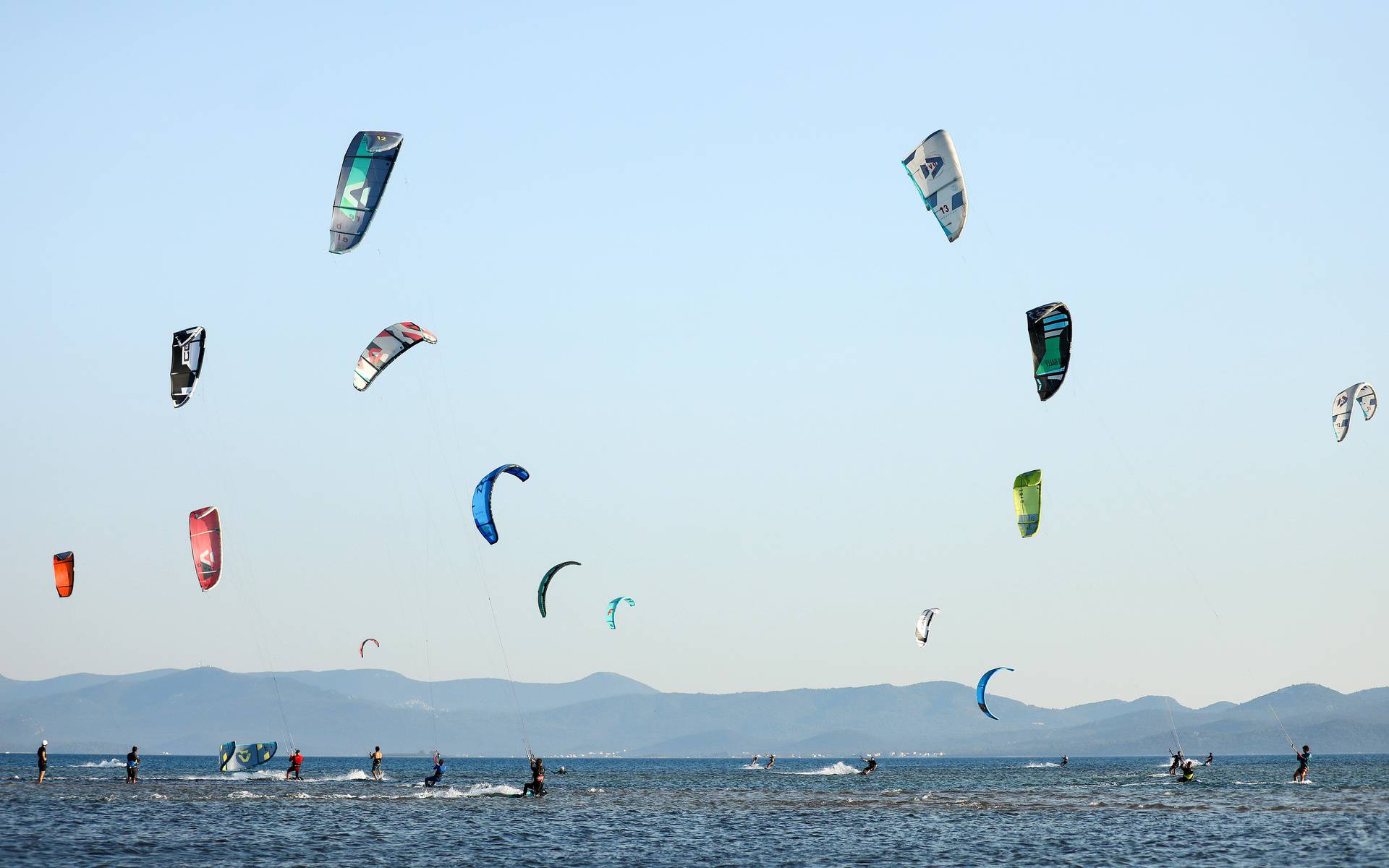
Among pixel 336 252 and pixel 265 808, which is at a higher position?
pixel 336 252

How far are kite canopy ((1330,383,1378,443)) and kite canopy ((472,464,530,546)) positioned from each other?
28.7 meters

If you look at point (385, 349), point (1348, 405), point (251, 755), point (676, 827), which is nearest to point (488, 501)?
point (385, 349)

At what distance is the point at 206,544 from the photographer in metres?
38.5

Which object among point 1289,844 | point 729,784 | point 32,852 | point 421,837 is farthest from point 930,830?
point 729,784

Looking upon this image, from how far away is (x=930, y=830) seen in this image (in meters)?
36.8

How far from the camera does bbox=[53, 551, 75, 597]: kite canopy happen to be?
146 feet

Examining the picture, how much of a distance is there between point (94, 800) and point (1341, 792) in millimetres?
48517

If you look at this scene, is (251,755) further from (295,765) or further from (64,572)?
(64,572)

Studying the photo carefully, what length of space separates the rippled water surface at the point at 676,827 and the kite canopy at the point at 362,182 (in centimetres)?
1463

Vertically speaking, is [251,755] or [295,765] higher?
[251,755]

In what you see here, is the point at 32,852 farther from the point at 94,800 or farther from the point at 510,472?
the point at 94,800

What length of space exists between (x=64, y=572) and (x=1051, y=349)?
33.5 meters

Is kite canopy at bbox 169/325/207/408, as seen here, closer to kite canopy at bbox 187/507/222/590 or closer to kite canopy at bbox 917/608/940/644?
kite canopy at bbox 187/507/222/590

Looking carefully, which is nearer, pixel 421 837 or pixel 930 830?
pixel 421 837
